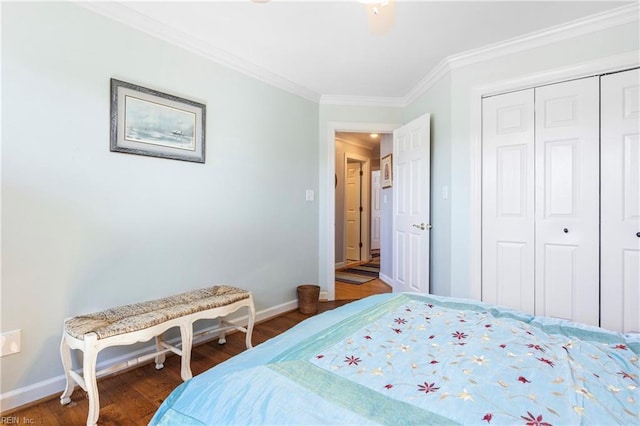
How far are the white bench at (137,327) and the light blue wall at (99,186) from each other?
187mm

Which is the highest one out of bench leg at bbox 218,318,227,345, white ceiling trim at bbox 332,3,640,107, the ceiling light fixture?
white ceiling trim at bbox 332,3,640,107

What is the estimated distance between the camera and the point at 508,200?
8.39 ft

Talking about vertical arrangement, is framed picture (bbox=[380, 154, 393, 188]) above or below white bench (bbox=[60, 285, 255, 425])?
above

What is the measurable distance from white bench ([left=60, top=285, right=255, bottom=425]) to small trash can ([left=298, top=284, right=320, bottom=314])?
96 centimetres

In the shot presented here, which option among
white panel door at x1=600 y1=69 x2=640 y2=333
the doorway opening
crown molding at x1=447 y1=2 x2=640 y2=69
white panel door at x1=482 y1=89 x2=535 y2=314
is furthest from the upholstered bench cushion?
the doorway opening

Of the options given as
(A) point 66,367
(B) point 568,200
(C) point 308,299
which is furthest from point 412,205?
(A) point 66,367

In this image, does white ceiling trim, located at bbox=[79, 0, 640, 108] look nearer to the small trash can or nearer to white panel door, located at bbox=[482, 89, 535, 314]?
white panel door, located at bbox=[482, 89, 535, 314]

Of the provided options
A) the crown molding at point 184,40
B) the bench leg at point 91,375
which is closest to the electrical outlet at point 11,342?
the bench leg at point 91,375

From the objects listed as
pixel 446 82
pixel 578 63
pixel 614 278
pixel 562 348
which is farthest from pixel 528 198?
pixel 562 348

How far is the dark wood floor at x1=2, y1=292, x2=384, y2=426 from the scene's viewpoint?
5.31ft

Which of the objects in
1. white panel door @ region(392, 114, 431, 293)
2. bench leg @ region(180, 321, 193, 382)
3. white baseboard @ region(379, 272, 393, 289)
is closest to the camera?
bench leg @ region(180, 321, 193, 382)

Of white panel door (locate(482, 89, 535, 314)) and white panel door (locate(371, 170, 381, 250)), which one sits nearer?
white panel door (locate(482, 89, 535, 314))

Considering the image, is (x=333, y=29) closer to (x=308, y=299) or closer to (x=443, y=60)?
(x=443, y=60)

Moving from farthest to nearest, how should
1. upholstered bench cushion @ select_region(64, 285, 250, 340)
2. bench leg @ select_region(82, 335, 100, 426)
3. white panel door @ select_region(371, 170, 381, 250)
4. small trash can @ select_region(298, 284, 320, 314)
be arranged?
white panel door @ select_region(371, 170, 381, 250)
small trash can @ select_region(298, 284, 320, 314)
upholstered bench cushion @ select_region(64, 285, 250, 340)
bench leg @ select_region(82, 335, 100, 426)
